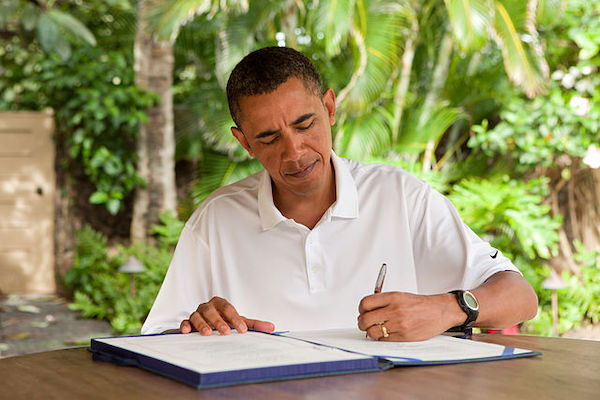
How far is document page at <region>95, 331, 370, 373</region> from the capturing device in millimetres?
1040

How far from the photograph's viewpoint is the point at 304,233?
1.82 m

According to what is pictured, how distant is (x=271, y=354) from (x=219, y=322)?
30cm

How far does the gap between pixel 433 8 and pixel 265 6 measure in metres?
1.98

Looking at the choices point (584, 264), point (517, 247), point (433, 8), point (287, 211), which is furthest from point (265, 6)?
point (287, 211)

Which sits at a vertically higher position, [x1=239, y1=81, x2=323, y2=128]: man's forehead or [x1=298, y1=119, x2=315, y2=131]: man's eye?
[x1=239, y1=81, x2=323, y2=128]: man's forehead

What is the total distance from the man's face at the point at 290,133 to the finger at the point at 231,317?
44 centimetres

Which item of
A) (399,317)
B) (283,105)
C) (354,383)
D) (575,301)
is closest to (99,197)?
(575,301)

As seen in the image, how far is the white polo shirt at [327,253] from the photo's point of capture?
1.77 meters

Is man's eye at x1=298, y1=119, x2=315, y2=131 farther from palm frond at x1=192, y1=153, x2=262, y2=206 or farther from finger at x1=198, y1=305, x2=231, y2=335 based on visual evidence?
palm frond at x1=192, y1=153, x2=262, y2=206

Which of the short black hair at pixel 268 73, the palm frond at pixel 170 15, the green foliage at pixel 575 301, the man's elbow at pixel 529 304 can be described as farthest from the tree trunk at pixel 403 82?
the man's elbow at pixel 529 304

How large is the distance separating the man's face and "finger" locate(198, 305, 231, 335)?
0.45m

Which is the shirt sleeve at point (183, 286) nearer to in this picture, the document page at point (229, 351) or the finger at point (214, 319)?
the finger at point (214, 319)

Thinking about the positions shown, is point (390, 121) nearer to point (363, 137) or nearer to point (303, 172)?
point (363, 137)

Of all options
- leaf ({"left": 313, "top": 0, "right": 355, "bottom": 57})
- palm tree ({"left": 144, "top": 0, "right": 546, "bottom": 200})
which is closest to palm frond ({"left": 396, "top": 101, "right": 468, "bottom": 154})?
palm tree ({"left": 144, "top": 0, "right": 546, "bottom": 200})
